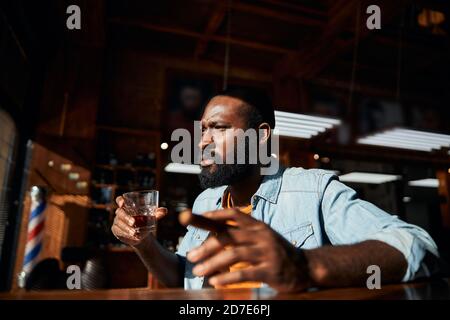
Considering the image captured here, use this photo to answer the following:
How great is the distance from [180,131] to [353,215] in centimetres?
484

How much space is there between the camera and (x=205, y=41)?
5562mm

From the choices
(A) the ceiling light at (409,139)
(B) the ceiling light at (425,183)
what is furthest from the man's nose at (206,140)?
(B) the ceiling light at (425,183)

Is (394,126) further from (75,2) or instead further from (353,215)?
(75,2)

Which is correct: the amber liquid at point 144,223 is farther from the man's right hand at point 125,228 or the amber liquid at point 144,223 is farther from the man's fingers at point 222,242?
the man's fingers at point 222,242

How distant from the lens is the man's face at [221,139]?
176 centimetres

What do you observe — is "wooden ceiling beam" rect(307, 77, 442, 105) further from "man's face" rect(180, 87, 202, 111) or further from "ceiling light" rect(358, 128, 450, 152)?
"ceiling light" rect(358, 128, 450, 152)

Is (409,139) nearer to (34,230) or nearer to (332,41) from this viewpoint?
(332,41)

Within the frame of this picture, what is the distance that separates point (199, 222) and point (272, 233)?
161 mm

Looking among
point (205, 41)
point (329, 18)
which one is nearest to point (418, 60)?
point (329, 18)

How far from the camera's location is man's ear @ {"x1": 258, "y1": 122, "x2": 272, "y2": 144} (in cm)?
194

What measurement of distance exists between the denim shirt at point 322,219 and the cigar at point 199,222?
0.53 metres

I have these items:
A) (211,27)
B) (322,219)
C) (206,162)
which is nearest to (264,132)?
(206,162)

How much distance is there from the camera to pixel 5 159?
4035mm

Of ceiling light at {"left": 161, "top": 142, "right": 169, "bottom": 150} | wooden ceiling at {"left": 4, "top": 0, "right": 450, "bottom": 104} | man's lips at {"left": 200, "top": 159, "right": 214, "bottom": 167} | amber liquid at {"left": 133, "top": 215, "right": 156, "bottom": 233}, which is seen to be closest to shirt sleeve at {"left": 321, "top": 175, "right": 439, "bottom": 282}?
man's lips at {"left": 200, "top": 159, "right": 214, "bottom": 167}
